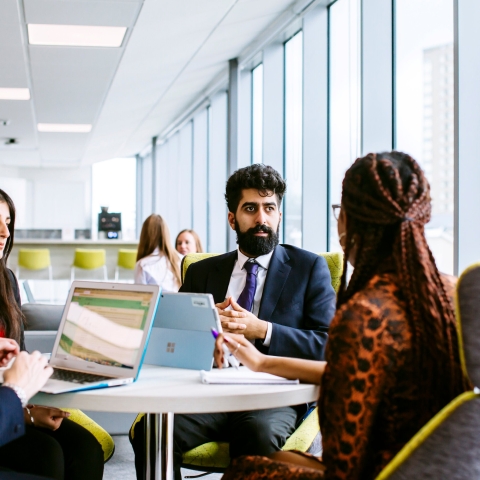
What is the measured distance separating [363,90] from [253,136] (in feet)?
9.24

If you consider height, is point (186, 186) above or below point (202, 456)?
above

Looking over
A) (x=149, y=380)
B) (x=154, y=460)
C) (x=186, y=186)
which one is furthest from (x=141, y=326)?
(x=186, y=186)

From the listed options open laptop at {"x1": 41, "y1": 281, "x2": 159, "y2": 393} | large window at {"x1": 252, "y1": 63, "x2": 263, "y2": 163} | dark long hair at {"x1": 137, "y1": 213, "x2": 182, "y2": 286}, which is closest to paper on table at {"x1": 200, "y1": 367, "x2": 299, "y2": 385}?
open laptop at {"x1": 41, "y1": 281, "x2": 159, "y2": 393}

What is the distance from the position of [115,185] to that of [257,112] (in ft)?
32.1

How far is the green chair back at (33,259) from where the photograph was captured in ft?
31.8

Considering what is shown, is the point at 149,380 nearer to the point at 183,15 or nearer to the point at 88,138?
the point at 183,15

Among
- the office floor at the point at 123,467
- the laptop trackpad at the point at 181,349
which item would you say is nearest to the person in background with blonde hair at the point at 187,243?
the office floor at the point at 123,467

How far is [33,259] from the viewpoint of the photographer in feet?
31.8

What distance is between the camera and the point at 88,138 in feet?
37.1

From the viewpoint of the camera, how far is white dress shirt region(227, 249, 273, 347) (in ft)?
7.73

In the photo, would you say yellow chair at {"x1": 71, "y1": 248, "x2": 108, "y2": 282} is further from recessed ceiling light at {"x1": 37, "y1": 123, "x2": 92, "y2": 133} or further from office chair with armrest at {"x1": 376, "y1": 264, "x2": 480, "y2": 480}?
office chair with armrest at {"x1": 376, "y1": 264, "x2": 480, "y2": 480}

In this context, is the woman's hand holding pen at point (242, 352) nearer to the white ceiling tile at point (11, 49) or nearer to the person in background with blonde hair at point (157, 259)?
the person in background with blonde hair at point (157, 259)

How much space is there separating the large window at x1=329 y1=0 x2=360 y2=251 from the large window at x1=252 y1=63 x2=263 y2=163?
173cm

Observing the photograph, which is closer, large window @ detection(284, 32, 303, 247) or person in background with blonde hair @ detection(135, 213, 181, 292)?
person in background with blonde hair @ detection(135, 213, 181, 292)
